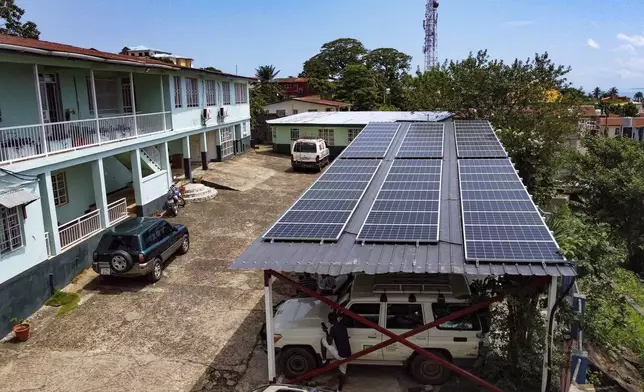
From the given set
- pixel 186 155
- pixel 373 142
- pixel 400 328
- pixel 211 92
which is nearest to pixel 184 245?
pixel 373 142

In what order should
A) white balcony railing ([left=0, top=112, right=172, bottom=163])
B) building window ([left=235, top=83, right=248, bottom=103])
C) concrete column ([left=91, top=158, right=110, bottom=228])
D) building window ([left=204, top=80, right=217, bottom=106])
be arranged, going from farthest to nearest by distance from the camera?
building window ([left=235, top=83, right=248, bottom=103]) < building window ([left=204, top=80, right=217, bottom=106]) < concrete column ([left=91, top=158, right=110, bottom=228]) < white balcony railing ([left=0, top=112, right=172, bottom=163])

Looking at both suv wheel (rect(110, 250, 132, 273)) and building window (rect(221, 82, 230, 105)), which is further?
building window (rect(221, 82, 230, 105))

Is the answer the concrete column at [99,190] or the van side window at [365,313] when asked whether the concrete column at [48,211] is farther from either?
the van side window at [365,313]

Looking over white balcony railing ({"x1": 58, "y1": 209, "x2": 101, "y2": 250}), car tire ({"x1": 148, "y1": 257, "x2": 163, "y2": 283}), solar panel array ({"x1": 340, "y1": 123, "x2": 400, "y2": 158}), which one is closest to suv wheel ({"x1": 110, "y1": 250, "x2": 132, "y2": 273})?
car tire ({"x1": 148, "y1": 257, "x2": 163, "y2": 283})

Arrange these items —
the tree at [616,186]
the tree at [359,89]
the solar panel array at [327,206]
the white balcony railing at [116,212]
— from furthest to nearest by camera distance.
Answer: the tree at [359,89] → the tree at [616,186] → the white balcony railing at [116,212] → the solar panel array at [327,206]

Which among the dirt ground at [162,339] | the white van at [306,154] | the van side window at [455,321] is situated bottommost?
the dirt ground at [162,339]

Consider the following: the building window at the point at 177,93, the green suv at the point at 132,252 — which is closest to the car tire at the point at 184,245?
the green suv at the point at 132,252

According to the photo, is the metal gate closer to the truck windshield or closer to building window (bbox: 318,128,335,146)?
the truck windshield
